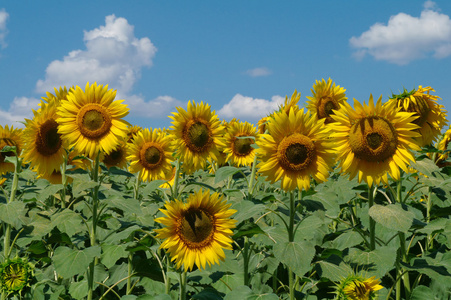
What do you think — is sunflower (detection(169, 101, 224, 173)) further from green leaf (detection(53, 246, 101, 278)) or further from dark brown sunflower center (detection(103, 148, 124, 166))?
dark brown sunflower center (detection(103, 148, 124, 166))

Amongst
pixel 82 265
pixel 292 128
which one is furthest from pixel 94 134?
pixel 292 128

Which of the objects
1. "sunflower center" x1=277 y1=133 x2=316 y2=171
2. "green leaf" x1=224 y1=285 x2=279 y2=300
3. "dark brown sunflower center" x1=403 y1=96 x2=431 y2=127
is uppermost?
"dark brown sunflower center" x1=403 y1=96 x2=431 y2=127

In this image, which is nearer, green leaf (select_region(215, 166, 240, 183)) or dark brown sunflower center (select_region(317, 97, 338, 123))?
green leaf (select_region(215, 166, 240, 183))

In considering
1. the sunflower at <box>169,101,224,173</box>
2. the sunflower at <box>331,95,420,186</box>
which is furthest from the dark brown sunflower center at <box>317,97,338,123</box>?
the sunflower at <box>331,95,420,186</box>

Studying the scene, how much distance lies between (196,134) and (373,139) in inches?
62.7

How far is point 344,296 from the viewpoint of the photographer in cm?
267

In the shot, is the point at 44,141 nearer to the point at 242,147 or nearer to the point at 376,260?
the point at 376,260

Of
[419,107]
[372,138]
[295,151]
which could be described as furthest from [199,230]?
[419,107]

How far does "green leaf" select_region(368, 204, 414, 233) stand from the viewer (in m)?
3.09

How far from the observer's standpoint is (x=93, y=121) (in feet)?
12.6

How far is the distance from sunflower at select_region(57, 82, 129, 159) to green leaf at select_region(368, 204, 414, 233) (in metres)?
2.10

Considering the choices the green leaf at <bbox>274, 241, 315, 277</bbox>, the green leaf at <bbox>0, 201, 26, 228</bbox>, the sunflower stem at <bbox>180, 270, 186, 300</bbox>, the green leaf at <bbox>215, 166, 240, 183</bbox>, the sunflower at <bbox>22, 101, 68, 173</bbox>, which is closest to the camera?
the green leaf at <bbox>274, 241, 315, 277</bbox>

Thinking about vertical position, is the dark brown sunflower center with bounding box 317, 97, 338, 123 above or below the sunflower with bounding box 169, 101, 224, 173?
above

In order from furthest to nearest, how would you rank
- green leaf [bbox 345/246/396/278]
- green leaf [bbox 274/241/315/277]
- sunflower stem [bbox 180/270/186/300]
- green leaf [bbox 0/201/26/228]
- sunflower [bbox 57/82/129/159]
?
1. green leaf [bbox 0/201/26/228]
2. sunflower [bbox 57/82/129/159]
3. sunflower stem [bbox 180/270/186/300]
4. green leaf [bbox 345/246/396/278]
5. green leaf [bbox 274/241/315/277]
